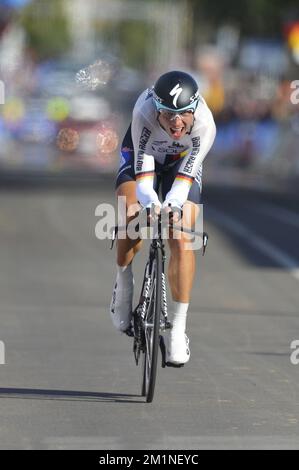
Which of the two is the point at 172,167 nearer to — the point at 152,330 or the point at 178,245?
the point at 178,245

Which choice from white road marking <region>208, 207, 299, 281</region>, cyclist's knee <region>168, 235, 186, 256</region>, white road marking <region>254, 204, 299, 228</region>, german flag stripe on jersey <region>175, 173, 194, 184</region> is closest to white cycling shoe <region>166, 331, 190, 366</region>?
cyclist's knee <region>168, 235, 186, 256</region>

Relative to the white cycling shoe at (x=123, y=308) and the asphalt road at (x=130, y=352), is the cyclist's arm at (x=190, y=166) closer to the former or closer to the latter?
the white cycling shoe at (x=123, y=308)

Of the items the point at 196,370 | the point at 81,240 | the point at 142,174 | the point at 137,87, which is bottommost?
the point at 196,370

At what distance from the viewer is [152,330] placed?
814 centimetres

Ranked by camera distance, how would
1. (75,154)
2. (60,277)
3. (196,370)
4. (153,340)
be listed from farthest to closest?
1. (75,154)
2. (60,277)
3. (196,370)
4. (153,340)

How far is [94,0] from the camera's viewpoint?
120m

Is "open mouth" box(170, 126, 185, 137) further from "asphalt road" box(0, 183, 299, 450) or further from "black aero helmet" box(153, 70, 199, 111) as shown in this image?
"asphalt road" box(0, 183, 299, 450)

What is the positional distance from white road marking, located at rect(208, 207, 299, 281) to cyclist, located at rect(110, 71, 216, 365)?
6107 millimetres

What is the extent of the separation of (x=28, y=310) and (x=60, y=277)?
8.11ft

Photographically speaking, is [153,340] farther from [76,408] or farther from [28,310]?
[28,310]

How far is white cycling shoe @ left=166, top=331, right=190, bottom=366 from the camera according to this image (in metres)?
8.35

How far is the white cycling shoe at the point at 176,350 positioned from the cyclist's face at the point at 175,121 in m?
1.17

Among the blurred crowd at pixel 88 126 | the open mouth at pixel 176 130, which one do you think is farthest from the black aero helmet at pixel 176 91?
the blurred crowd at pixel 88 126

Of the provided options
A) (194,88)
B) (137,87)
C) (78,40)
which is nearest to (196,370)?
(194,88)
